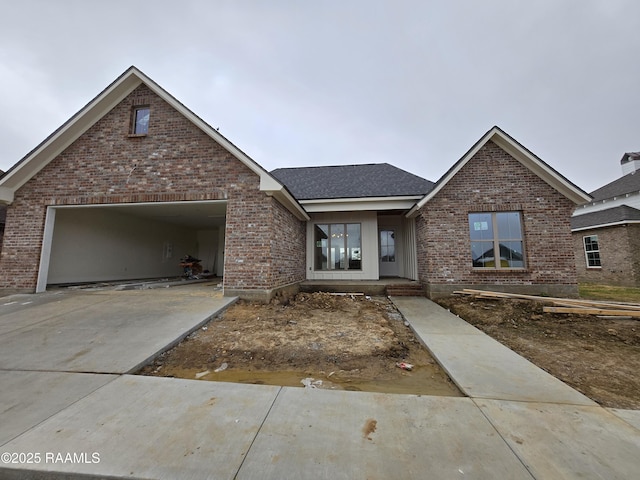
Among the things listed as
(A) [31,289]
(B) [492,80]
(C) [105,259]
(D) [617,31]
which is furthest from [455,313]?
(B) [492,80]

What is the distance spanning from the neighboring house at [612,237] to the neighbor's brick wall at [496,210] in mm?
5540

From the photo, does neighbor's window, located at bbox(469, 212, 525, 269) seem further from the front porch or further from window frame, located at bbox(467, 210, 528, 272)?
the front porch

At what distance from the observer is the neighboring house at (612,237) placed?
12.3m

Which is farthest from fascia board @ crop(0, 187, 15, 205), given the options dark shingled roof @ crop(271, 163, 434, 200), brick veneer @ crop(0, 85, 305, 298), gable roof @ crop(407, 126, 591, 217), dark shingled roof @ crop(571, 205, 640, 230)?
dark shingled roof @ crop(571, 205, 640, 230)

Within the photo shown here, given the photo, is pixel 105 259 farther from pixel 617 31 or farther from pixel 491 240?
pixel 617 31

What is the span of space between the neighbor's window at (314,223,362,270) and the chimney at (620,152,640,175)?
22.9 metres

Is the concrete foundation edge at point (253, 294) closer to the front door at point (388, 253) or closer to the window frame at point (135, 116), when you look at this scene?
the window frame at point (135, 116)

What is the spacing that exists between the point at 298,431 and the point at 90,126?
10.7m

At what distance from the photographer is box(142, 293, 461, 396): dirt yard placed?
126 inches

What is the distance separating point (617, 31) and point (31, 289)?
2438cm

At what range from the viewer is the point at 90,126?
26.1 feet

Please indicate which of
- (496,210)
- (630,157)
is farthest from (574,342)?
(630,157)

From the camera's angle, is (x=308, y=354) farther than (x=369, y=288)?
No

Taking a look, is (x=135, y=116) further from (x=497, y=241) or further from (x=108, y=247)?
(x=497, y=241)
